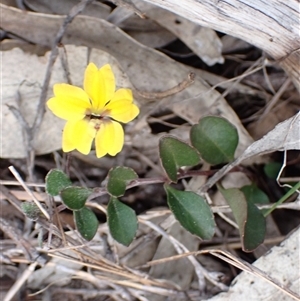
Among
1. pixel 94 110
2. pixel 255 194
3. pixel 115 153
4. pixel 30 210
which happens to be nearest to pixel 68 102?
pixel 94 110

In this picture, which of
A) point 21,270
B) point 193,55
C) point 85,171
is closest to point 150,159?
point 85,171

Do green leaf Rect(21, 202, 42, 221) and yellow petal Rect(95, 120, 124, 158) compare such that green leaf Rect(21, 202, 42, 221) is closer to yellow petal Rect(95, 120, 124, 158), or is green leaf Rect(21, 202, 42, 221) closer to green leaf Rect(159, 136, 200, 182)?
yellow petal Rect(95, 120, 124, 158)

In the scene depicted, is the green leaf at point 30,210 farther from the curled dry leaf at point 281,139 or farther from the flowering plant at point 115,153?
the curled dry leaf at point 281,139

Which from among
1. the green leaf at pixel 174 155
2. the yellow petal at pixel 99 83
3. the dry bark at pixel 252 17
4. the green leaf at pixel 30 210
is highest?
the dry bark at pixel 252 17

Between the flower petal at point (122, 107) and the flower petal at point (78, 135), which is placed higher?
the flower petal at point (122, 107)

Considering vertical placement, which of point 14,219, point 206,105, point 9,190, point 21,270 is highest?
point 206,105

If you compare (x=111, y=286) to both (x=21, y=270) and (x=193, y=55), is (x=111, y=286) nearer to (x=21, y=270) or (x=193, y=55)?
(x=21, y=270)

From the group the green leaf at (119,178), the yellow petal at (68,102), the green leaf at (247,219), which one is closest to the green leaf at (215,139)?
the green leaf at (247,219)

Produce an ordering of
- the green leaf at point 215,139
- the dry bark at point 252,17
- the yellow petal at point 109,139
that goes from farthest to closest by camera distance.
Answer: the green leaf at point 215,139 < the yellow petal at point 109,139 < the dry bark at point 252,17
